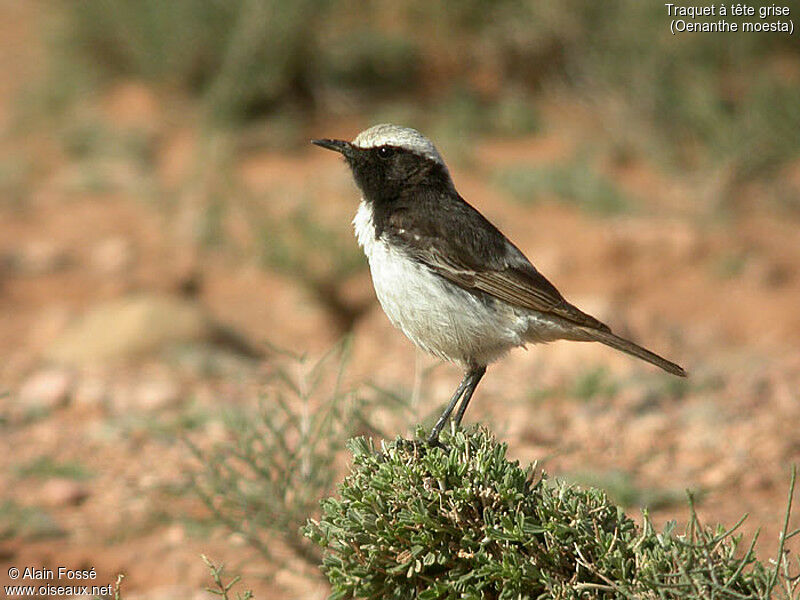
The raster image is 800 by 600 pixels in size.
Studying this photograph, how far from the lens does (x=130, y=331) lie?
7812mm

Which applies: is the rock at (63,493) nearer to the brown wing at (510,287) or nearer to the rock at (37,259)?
the brown wing at (510,287)

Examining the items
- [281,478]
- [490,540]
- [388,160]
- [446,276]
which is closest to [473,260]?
[446,276]

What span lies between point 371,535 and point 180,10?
10963 mm

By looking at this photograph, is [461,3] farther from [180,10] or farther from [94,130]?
[94,130]

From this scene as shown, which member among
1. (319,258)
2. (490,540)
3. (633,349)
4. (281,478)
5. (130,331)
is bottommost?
(490,540)

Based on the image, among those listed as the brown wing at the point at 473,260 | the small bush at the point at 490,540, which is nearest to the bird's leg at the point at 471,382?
the brown wing at the point at 473,260

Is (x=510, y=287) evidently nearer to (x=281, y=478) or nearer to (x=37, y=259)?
(x=281, y=478)

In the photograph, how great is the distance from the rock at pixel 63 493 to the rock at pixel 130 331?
2.09 meters

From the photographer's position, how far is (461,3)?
45.8 ft

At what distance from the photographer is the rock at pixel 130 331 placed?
7.64m

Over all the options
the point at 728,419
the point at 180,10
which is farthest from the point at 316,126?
the point at 728,419

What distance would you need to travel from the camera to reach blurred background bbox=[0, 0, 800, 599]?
5.11 meters

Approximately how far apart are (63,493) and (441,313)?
101 inches

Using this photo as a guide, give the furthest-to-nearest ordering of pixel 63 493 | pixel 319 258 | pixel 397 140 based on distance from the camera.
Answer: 1. pixel 319 258
2. pixel 63 493
3. pixel 397 140
